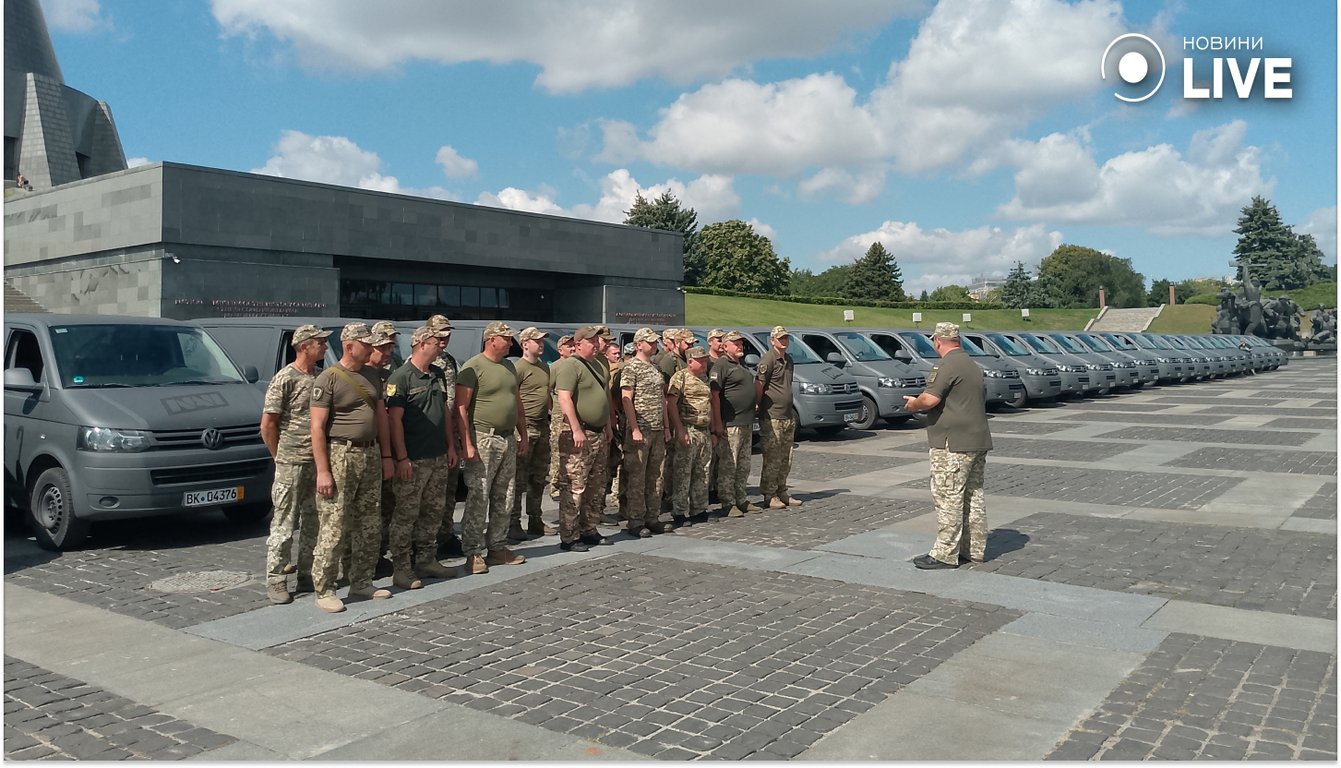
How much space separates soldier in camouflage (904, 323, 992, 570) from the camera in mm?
7566

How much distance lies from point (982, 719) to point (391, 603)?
3763 millimetres

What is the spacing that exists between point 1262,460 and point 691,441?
8.73 metres

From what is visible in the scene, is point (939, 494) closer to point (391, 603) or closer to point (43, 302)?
point (391, 603)

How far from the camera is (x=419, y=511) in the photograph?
7.20 metres

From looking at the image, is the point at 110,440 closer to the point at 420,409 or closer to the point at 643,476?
the point at 420,409

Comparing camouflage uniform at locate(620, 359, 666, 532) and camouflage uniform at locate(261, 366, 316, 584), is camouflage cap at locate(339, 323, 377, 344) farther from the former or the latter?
camouflage uniform at locate(620, 359, 666, 532)

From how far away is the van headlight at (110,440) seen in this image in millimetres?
8211

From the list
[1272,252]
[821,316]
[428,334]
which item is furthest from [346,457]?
[1272,252]

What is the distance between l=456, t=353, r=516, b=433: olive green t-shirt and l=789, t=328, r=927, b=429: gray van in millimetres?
10640

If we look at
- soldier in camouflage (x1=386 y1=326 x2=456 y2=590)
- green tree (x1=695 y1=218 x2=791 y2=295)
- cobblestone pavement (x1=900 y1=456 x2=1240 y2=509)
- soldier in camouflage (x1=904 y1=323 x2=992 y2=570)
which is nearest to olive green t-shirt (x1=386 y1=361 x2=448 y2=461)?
soldier in camouflage (x1=386 y1=326 x2=456 y2=590)

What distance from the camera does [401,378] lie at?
696cm

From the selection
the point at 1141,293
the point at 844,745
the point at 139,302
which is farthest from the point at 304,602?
the point at 1141,293

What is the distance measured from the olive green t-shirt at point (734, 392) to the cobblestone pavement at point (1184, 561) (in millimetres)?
2649

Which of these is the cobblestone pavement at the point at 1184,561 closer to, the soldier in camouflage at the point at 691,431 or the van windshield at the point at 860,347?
the soldier in camouflage at the point at 691,431
